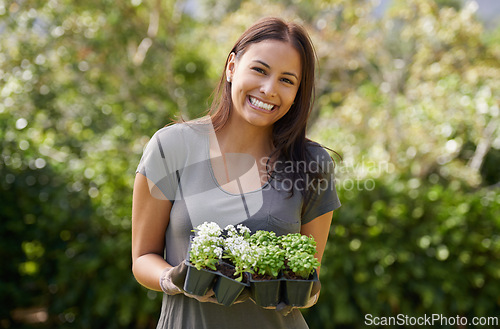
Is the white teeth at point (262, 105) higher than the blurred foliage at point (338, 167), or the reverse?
Answer: the white teeth at point (262, 105)

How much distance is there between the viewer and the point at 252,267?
1.31 metres

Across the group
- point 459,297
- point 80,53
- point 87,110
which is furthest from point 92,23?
point 459,297

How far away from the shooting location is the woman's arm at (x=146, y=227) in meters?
1.42

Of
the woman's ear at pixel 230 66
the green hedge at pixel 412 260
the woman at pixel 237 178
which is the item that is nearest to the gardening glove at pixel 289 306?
the woman at pixel 237 178

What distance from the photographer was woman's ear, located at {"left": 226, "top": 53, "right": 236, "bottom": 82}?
154 cm

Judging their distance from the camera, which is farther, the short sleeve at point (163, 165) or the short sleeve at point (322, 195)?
the short sleeve at point (322, 195)

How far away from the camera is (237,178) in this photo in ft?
4.91

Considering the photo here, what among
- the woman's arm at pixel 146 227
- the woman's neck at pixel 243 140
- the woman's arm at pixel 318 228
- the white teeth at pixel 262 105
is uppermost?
the white teeth at pixel 262 105

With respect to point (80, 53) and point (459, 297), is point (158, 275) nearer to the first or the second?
point (459, 297)

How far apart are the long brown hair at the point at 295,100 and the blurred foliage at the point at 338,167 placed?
6.64 ft

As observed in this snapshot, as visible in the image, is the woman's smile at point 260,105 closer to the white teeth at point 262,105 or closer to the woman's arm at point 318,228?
the white teeth at point 262,105

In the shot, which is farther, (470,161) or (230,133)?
(470,161)

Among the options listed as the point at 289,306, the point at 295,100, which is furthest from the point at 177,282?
the point at 295,100

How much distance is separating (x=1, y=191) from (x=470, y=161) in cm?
370
